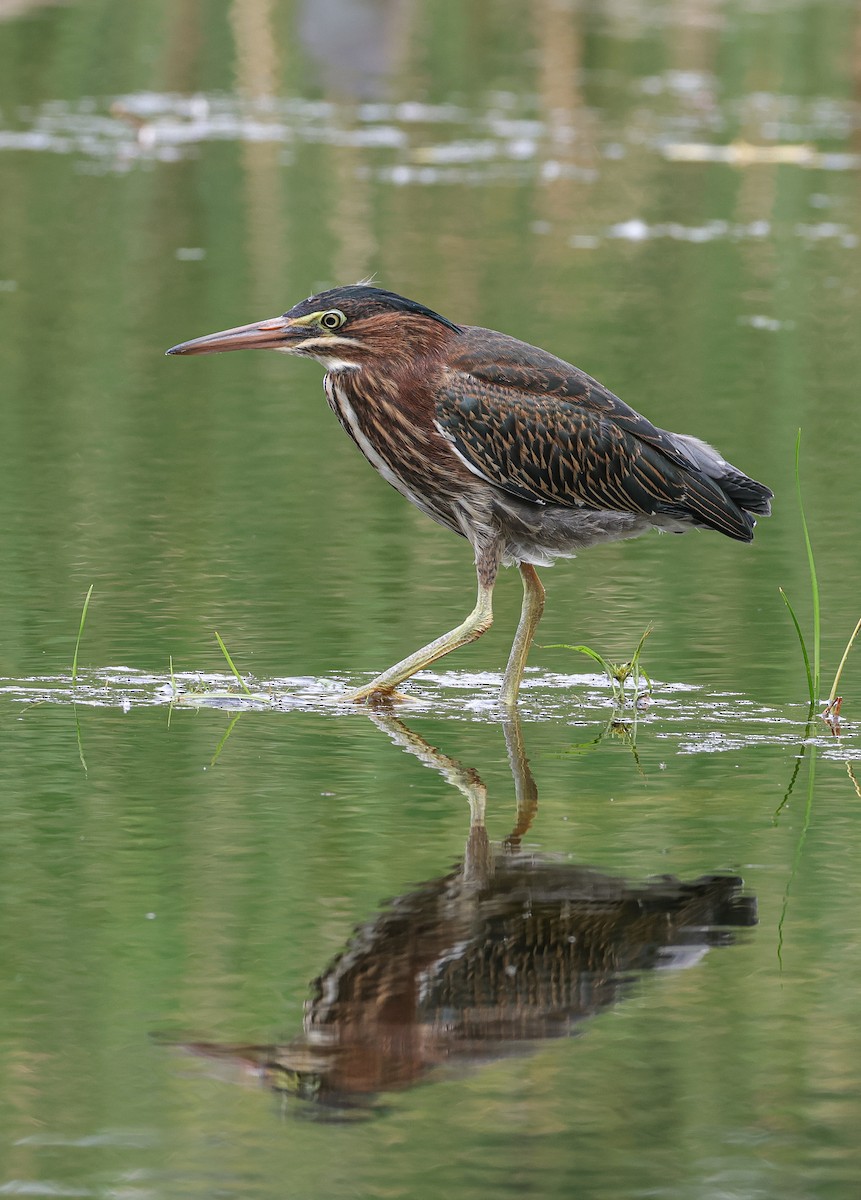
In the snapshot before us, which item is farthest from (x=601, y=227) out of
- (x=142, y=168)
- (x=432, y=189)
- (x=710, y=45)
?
(x=710, y=45)

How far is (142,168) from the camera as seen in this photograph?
70.1 feet

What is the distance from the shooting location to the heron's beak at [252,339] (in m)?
8.23

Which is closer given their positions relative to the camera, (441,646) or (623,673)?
(623,673)

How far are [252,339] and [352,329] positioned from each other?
37 centimetres

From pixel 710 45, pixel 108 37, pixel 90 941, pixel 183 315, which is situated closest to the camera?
pixel 90 941

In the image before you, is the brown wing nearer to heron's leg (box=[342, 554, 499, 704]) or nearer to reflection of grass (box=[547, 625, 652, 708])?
heron's leg (box=[342, 554, 499, 704])

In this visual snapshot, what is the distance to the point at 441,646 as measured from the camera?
27.9ft

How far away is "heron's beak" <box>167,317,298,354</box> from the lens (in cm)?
823

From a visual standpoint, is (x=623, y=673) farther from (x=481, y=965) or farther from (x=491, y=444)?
(x=481, y=965)

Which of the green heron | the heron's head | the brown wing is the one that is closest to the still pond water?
the green heron

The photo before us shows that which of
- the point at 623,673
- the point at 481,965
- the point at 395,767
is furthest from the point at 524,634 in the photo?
the point at 481,965

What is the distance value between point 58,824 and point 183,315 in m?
8.97

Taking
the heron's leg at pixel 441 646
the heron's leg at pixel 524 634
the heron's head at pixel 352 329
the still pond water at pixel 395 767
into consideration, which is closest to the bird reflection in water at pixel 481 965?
the still pond water at pixel 395 767

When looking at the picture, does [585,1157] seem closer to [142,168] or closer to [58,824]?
[58,824]
